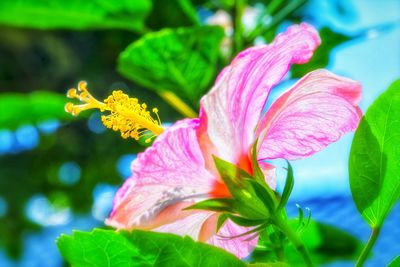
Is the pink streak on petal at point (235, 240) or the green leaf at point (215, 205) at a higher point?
the green leaf at point (215, 205)

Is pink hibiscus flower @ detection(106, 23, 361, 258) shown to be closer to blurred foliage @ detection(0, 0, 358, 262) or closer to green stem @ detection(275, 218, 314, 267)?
green stem @ detection(275, 218, 314, 267)

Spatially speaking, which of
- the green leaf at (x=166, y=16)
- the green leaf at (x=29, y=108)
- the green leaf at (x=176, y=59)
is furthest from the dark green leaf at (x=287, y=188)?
the green leaf at (x=166, y=16)

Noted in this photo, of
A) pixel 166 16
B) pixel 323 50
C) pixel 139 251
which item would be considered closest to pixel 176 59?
pixel 323 50

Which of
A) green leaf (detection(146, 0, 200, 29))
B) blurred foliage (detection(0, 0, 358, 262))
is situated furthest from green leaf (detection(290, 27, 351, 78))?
green leaf (detection(146, 0, 200, 29))

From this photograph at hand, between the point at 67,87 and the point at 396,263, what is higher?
the point at 67,87

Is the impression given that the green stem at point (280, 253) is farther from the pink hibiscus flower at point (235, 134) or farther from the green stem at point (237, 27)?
the green stem at point (237, 27)

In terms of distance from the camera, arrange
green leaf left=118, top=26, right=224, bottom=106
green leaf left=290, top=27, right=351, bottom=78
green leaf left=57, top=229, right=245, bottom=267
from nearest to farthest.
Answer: green leaf left=57, top=229, right=245, bottom=267 < green leaf left=118, top=26, right=224, bottom=106 < green leaf left=290, top=27, right=351, bottom=78

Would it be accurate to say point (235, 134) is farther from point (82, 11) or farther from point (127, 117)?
point (82, 11)
